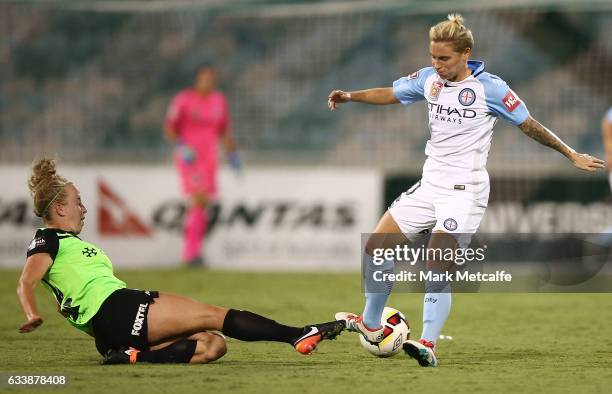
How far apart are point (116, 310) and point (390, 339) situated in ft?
5.71

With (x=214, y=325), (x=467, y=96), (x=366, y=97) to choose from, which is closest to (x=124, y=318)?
(x=214, y=325)

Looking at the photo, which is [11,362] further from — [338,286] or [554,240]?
[554,240]

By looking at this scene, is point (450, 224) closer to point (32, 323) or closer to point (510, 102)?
point (510, 102)

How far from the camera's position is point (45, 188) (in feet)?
21.7

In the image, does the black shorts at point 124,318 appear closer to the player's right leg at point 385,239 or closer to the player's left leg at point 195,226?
the player's right leg at point 385,239

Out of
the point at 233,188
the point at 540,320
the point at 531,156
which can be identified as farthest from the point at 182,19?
the point at 540,320

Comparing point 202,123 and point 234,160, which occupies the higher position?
point 202,123

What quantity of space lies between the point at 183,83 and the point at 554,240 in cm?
586

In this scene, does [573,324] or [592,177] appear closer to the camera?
[573,324]

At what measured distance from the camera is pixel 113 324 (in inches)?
256

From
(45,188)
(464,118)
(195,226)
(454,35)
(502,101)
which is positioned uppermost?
(454,35)

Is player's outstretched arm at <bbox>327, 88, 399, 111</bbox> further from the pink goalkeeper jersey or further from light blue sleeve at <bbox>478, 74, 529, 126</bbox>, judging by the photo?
the pink goalkeeper jersey

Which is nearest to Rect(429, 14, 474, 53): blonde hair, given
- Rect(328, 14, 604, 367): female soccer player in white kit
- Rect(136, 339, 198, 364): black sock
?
Rect(328, 14, 604, 367): female soccer player in white kit

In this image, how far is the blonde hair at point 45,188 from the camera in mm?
6617
